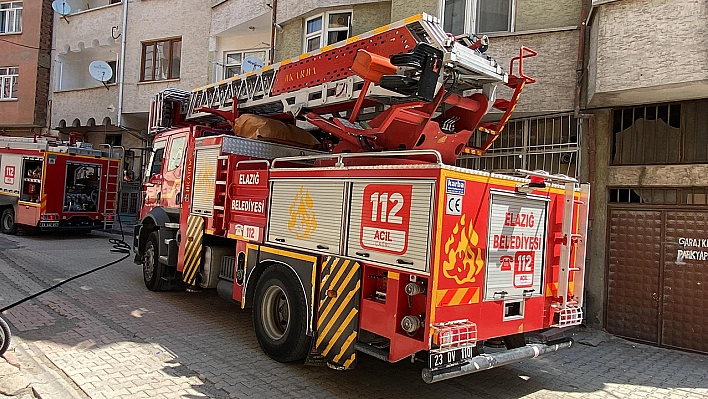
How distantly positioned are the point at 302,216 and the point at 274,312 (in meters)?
1.23

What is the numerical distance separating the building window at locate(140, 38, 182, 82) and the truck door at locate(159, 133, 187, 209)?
36.7ft

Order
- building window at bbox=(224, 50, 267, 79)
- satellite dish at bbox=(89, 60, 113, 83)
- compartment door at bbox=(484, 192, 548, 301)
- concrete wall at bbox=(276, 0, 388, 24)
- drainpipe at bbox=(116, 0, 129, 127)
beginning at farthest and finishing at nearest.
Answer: drainpipe at bbox=(116, 0, 129, 127)
satellite dish at bbox=(89, 60, 113, 83)
building window at bbox=(224, 50, 267, 79)
concrete wall at bbox=(276, 0, 388, 24)
compartment door at bbox=(484, 192, 548, 301)

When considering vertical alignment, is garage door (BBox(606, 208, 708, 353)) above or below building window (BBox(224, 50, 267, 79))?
below

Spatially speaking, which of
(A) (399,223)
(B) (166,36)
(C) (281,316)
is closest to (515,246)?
(A) (399,223)

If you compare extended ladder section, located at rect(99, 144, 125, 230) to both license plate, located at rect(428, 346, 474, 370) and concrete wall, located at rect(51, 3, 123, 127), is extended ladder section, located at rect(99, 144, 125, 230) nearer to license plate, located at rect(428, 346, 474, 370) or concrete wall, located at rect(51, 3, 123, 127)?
concrete wall, located at rect(51, 3, 123, 127)

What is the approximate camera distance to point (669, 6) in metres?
7.06

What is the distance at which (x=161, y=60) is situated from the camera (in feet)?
64.6

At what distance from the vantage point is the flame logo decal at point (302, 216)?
18.1 feet

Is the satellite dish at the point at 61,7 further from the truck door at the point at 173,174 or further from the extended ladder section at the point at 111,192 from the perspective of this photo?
the truck door at the point at 173,174

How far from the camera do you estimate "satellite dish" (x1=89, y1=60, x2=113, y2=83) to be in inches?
788

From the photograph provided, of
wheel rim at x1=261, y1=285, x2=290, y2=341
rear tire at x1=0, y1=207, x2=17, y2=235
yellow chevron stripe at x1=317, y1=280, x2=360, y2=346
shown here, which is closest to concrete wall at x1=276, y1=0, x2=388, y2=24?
wheel rim at x1=261, y1=285, x2=290, y2=341

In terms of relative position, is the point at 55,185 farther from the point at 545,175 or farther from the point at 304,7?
the point at 545,175

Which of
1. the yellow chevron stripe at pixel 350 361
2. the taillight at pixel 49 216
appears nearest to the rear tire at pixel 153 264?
the yellow chevron stripe at pixel 350 361

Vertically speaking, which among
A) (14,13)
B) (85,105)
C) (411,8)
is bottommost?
(85,105)
